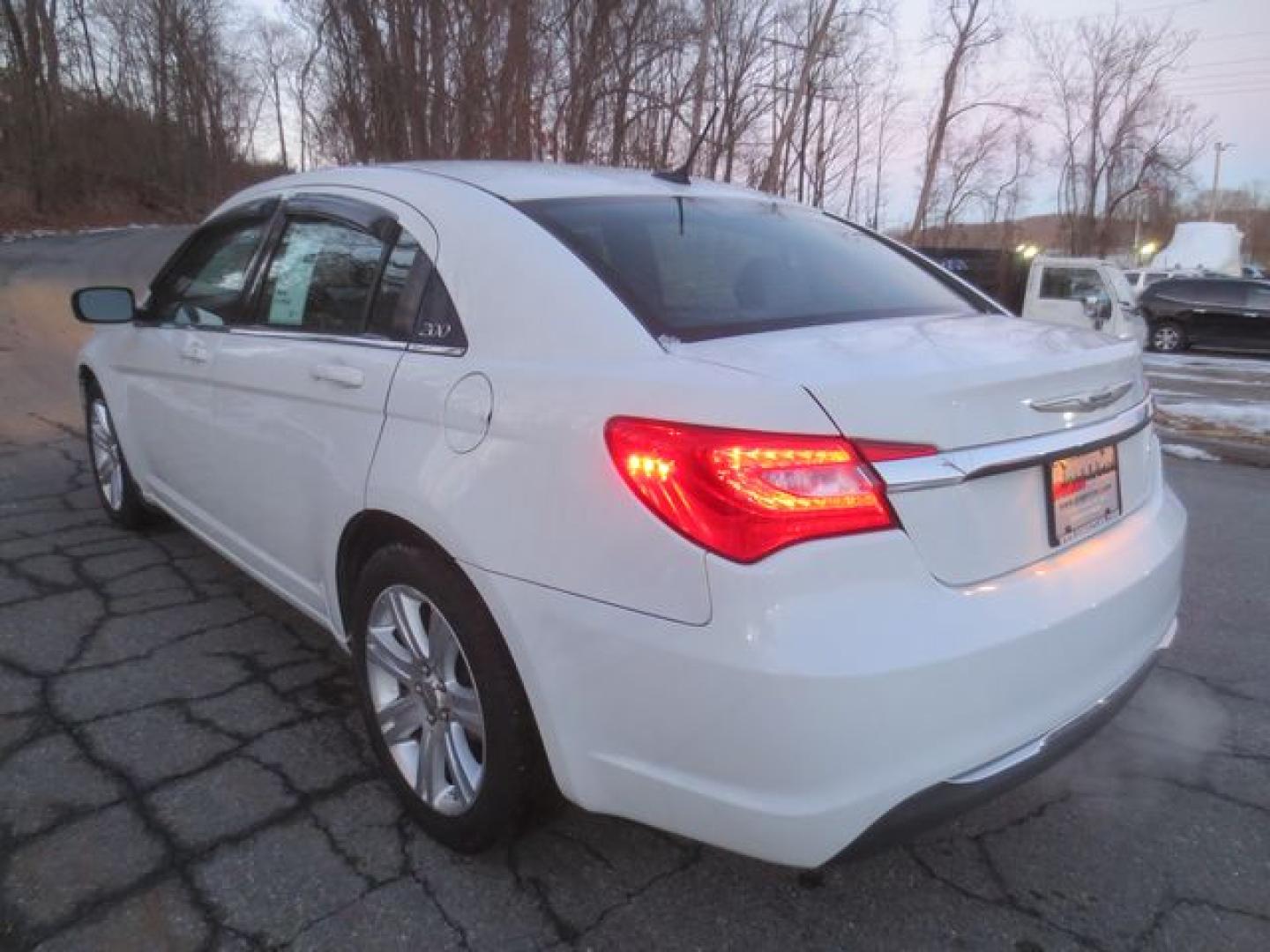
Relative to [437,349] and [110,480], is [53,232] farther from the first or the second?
[437,349]

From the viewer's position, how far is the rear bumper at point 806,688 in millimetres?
1577

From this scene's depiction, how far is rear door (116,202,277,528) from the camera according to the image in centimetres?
324

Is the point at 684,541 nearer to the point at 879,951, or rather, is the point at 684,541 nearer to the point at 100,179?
the point at 879,951

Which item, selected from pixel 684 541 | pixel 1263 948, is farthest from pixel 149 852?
pixel 1263 948

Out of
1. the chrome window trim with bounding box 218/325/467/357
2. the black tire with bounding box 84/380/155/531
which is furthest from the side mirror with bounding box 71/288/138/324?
the chrome window trim with bounding box 218/325/467/357

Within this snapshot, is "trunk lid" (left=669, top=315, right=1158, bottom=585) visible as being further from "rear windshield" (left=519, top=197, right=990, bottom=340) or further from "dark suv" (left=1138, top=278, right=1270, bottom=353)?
"dark suv" (left=1138, top=278, right=1270, bottom=353)

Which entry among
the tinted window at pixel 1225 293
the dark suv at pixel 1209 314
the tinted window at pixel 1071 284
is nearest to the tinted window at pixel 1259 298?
the dark suv at pixel 1209 314

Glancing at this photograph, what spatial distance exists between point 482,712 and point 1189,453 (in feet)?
22.7

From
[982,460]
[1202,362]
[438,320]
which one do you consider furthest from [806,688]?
[1202,362]

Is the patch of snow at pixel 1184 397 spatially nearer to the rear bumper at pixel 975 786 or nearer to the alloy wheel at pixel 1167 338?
the alloy wheel at pixel 1167 338

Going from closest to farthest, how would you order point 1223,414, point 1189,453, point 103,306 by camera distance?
point 103,306 → point 1189,453 → point 1223,414

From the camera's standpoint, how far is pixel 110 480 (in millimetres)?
4520

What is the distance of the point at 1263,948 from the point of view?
6.52ft

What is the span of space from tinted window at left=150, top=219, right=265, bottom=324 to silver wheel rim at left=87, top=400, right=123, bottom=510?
0.81 meters
